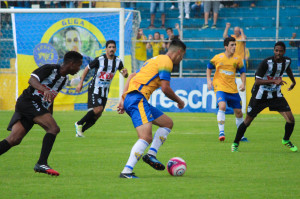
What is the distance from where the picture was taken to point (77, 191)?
6.41 m

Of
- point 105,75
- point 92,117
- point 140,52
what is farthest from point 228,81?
point 140,52

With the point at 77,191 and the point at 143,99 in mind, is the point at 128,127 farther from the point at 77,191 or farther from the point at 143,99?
the point at 77,191

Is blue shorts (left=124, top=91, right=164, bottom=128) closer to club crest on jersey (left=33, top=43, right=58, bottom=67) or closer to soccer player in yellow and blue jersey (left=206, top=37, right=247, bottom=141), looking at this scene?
soccer player in yellow and blue jersey (left=206, top=37, right=247, bottom=141)

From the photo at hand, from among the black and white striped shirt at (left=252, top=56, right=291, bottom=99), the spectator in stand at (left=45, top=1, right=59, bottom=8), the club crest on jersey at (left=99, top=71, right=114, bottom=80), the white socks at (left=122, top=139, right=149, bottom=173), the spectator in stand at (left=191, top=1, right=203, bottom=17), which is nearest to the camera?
the white socks at (left=122, top=139, right=149, bottom=173)

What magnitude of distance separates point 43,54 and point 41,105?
1457 centimetres

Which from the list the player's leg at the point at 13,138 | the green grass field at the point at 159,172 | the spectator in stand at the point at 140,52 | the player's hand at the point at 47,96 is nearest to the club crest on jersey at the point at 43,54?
the spectator in stand at the point at 140,52

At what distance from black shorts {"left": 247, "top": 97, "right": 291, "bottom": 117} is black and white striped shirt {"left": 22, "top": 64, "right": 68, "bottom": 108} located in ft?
13.7

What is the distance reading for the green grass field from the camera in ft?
21.0

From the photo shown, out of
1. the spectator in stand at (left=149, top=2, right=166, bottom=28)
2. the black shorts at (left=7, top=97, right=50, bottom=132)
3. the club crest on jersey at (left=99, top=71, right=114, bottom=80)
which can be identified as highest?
the spectator in stand at (left=149, top=2, right=166, bottom=28)

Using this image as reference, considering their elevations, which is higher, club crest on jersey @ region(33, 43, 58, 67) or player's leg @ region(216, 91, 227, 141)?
club crest on jersey @ region(33, 43, 58, 67)

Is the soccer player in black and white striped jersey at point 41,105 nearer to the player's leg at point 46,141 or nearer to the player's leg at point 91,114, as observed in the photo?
the player's leg at point 46,141

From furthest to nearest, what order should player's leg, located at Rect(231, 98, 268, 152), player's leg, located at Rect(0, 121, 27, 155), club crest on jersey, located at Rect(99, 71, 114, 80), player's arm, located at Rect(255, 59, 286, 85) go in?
1. club crest on jersey, located at Rect(99, 71, 114, 80)
2. player's arm, located at Rect(255, 59, 286, 85)
3. player's leg, located at Rect(231, 98, 268, 152)
4. player's leg, located at Rect(0, 121, 27, 155)

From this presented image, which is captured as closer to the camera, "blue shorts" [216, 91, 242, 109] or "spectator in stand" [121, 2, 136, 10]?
"blue shorts" [216, 91, 242, 109]

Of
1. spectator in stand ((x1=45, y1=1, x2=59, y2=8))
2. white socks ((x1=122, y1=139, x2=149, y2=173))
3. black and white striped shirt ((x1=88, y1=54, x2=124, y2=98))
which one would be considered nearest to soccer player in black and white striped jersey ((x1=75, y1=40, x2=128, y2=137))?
black and white striped shirt ((x1=88, y1=54, x2=124, y2=98))
